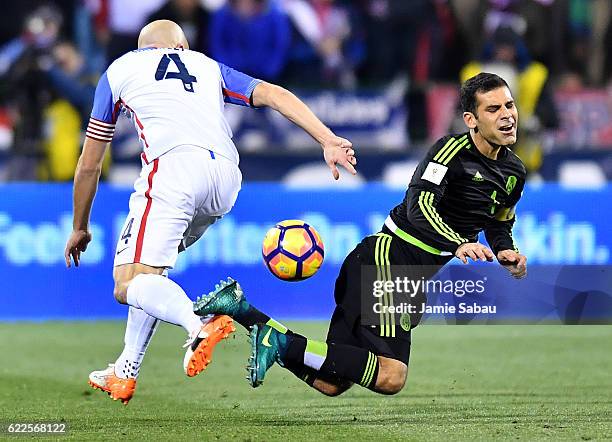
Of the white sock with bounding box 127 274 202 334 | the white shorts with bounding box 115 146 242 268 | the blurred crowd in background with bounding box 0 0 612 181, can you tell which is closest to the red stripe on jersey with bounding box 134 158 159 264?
the white shorts with bounding box 115 146 242 268

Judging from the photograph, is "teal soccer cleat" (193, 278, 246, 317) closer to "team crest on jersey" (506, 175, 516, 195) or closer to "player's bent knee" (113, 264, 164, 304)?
"player's bent knee" (113, 264, 164, 304)

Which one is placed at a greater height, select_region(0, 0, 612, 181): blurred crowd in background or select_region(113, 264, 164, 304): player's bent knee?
select_region(0, 0, 612, 181): blurred crowd in background

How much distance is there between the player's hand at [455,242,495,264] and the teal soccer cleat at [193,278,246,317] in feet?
3.76

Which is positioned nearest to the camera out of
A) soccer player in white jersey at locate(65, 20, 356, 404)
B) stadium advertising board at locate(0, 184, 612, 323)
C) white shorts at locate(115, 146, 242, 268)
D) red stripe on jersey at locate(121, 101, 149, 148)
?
soccer player in white jersey at locate(65, 20, 356, 404)

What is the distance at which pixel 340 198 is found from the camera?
1234 cm

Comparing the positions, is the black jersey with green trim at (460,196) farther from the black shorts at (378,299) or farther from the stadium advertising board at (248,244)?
the stadium advertising board at (248,244)

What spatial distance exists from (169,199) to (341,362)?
1.27 metres

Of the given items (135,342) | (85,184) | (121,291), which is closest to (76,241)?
(85,184)

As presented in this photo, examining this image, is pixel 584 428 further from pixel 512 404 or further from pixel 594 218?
pixel 594 218

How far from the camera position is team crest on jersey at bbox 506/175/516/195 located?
6.87 meters

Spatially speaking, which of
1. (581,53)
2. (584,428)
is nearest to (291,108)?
(584,428)

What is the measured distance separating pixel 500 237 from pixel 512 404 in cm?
111

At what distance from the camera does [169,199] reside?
6457mm

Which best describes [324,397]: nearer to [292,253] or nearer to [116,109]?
[292,253]
